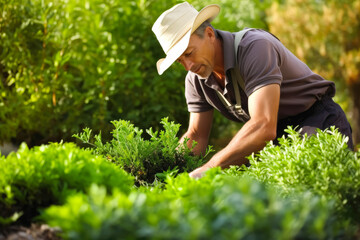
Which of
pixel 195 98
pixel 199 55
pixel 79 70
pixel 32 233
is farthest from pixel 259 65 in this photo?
pixel 79 70

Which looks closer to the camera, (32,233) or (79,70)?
(32,233)

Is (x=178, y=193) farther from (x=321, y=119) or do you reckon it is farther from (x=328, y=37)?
(x=328, y=37)

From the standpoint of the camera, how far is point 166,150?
9.74 ft

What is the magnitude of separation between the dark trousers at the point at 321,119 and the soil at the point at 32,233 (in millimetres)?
2245

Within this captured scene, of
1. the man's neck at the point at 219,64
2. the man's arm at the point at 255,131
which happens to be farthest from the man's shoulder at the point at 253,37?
the man's arm at the point at 255,131

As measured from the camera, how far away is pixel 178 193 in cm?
195

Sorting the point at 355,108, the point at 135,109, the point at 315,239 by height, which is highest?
the point at 315,239

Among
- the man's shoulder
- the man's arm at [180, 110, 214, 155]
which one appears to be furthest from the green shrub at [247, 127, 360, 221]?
the man's arm at [180, 110, 214, 155]

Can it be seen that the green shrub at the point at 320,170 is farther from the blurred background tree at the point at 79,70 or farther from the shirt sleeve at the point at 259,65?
the blurred background tree at the point at 79,70

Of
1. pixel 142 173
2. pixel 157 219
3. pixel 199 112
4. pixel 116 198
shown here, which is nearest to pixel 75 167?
pixel 116 198

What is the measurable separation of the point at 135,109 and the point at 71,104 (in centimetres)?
70

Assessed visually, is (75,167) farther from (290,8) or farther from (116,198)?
(290,8)

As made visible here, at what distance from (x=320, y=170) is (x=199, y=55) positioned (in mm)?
1598

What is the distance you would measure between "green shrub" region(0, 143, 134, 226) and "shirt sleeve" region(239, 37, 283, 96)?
1419mm
